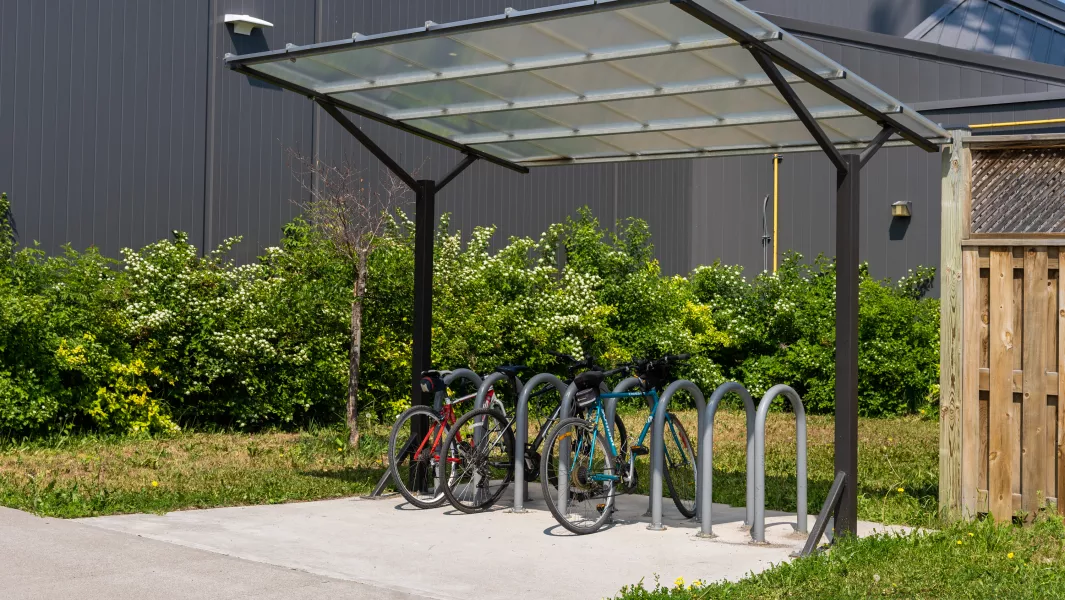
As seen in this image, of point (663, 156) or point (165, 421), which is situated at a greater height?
point (663, 156)

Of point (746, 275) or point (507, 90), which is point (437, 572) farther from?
point (746, 275)

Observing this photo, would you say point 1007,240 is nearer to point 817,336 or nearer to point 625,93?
point 625,93

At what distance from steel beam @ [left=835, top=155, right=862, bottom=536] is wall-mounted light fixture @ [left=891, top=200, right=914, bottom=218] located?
11248 millimetres

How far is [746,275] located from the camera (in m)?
20.0

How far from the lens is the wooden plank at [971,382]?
7.34 metres

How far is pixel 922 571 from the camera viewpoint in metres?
5.89

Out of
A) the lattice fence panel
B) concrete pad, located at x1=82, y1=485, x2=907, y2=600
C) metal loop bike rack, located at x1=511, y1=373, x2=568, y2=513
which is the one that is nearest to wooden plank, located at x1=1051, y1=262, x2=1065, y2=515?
the lattice fence panel

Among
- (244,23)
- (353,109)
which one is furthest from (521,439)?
(244,23)

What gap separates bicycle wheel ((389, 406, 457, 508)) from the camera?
25.5 ft

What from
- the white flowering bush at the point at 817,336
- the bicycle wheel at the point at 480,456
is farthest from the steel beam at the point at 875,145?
the white flowering bush at the point at 817,336

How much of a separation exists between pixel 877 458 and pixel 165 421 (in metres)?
7.15

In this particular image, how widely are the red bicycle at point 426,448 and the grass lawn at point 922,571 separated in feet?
8.53

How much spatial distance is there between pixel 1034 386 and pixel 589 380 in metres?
2.83

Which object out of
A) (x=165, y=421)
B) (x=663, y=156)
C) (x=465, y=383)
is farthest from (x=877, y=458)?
(x=165, y=421)
